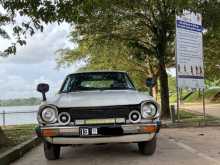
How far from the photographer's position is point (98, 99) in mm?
9594

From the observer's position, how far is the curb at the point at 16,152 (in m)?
9.70

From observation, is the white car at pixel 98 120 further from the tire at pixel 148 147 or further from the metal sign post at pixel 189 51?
the metal sign post at pixel 189 51

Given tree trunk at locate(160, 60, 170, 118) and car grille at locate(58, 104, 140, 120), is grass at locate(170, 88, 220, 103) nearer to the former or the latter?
tree trunk at locate(160, 60, 170, 118)

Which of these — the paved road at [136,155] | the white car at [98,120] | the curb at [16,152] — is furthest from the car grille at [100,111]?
the curb at [16,152]

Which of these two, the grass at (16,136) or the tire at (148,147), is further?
the grass at (16,136)

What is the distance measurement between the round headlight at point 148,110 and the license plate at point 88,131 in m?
0.92

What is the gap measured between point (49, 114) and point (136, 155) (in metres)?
2.06

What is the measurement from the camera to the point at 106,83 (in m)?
11.6

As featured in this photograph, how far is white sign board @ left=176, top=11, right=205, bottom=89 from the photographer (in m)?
19.7

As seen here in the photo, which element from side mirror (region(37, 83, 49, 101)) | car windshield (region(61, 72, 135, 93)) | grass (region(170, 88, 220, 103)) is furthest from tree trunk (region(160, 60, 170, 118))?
grass (region(170, 88, 220, 103))

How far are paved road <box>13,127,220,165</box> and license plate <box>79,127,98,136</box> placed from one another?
24.8 inches

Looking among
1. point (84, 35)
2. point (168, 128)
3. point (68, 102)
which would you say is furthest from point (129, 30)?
point (68, 102)

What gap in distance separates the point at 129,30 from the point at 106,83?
1214 cm

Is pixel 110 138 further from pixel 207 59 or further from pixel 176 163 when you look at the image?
pixel 207 59
